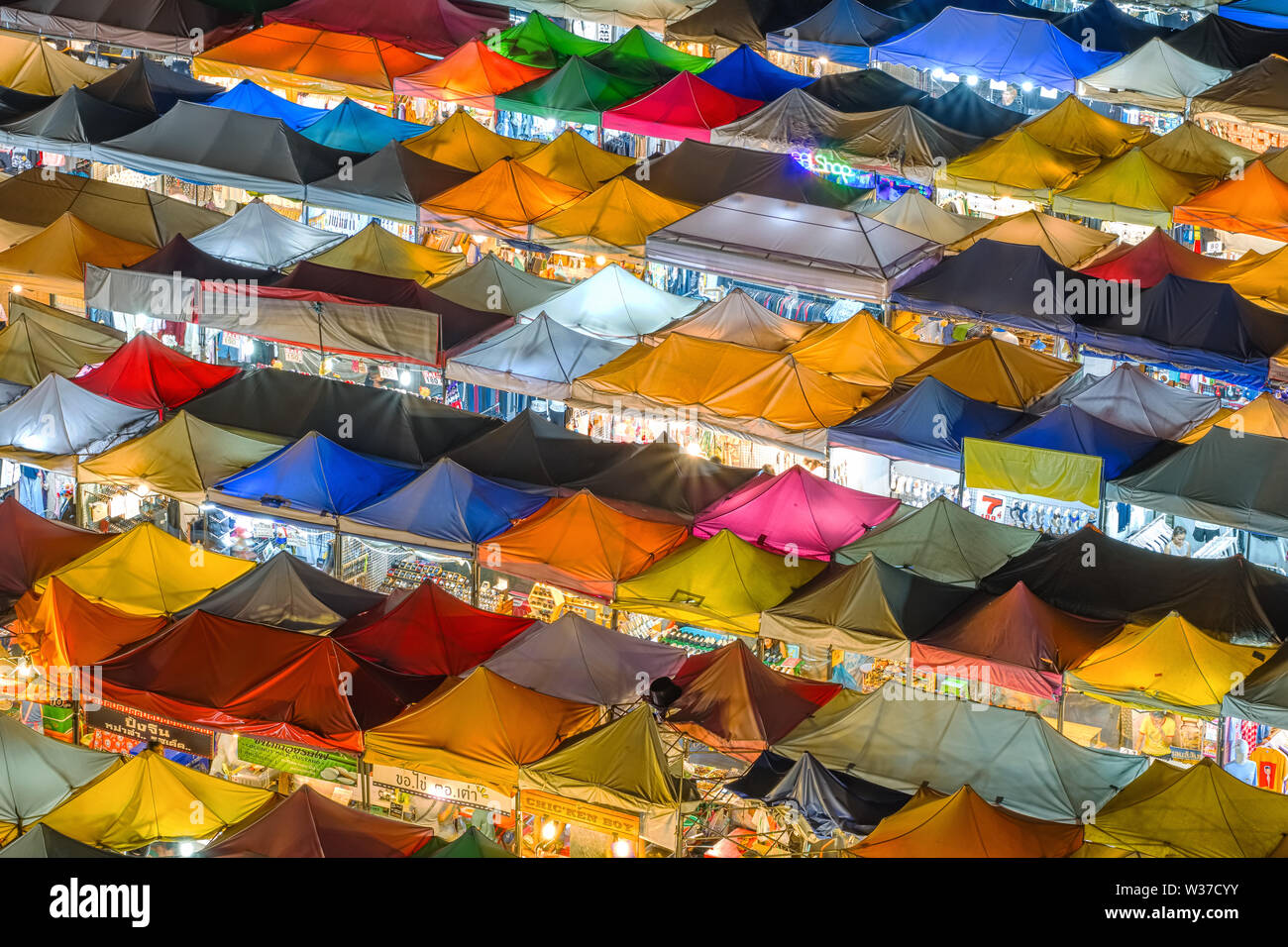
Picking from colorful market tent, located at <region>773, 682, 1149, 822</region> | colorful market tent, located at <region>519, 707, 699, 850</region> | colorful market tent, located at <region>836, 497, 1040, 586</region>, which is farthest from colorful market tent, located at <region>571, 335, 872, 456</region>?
colorful market tent, located at <region>519, 707, 699, 850</region>

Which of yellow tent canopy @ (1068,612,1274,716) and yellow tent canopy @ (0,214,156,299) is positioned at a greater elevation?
yellow tent canopy @ (0,214,156,299)

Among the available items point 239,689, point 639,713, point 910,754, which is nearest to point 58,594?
point 239,689

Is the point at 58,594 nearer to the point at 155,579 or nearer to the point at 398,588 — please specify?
the point at 155,579

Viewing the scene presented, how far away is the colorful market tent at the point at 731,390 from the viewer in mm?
21281

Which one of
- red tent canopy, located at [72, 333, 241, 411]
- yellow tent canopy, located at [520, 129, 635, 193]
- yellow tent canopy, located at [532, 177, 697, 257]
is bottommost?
red tent canopy, located at [72, 333, 241, 411]

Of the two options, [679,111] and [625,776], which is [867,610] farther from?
[679,111]

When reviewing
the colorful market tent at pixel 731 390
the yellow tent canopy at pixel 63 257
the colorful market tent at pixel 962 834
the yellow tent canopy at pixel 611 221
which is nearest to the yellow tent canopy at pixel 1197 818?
the colorful market tent at pixel 962 834

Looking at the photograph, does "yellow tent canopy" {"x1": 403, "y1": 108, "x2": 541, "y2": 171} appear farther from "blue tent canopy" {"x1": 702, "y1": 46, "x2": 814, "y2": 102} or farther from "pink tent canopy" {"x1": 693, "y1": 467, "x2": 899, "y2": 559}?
"pink tent canopy" {"x1": 693, "y1": 467, "x2": 899, "y2": 559}

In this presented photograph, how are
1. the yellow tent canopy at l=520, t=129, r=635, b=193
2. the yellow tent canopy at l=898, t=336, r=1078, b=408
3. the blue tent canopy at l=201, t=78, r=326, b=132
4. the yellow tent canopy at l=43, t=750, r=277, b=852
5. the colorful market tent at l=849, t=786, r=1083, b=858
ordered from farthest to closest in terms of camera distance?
the blue tent canopy at l=201, t=78, r=326, b=132
the yellow tent canopy at l=520, t=129, r=635, b=193
the yellow tent canopy at l=898, t=336, r=1078, b=408
the yellow tent canopy at l=43, t=750, r=277, b=852
the colorful market tent at l=849, t=786, r=1083, b=858

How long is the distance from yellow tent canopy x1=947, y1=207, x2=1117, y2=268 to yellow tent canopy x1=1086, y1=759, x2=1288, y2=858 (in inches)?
507

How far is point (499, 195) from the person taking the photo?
2695cm

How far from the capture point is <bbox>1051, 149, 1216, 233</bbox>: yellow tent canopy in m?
27.3

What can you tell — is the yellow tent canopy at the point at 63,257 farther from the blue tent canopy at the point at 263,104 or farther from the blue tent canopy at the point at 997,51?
the blue tent canopy at the point at 997,51

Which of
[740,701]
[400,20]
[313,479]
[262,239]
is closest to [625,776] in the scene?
[740,701]
